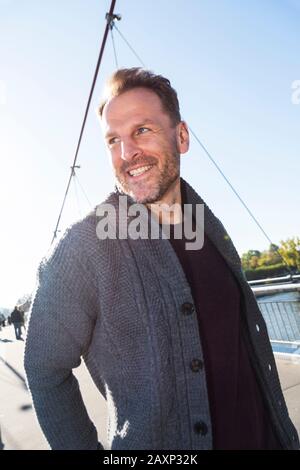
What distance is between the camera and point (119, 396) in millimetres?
1193

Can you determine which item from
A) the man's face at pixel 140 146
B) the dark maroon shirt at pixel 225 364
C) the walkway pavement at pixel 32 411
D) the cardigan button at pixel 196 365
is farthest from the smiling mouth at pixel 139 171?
the walkway pavement at pixel 32 411

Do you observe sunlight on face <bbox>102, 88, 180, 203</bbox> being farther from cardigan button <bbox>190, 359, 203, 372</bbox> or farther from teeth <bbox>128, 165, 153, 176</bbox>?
cardigan button <bbox>190, 359, 203, 372</bbox>

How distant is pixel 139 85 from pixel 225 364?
1336mm

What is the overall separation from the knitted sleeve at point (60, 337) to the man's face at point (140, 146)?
46cm

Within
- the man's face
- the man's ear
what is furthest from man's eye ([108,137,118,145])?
the man's ear

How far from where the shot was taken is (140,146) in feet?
5.28

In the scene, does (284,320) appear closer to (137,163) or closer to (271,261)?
(137,163)

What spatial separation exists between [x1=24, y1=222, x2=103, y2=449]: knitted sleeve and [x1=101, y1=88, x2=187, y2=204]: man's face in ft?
1.51

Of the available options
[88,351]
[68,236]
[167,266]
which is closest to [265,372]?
[167,266]

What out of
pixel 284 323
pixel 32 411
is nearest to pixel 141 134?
pixel 32 411

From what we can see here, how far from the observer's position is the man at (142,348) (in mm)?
1173

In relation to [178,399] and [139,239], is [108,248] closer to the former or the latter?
[139,239]

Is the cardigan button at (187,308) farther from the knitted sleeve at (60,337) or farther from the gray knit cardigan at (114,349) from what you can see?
the knitted sleeve at (60,337)

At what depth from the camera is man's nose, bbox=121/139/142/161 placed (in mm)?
1585
